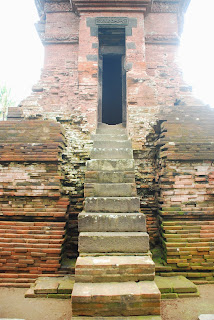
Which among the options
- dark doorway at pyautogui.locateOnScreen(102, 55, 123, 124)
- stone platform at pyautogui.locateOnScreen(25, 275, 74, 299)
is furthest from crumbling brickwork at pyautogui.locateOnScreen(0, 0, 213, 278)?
dark doorway at pyautogui.locateOnScreen(102, 55, 123, 124)

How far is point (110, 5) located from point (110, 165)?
15.2ft

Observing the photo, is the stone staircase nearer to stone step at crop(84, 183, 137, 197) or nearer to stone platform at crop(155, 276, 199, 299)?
stone step at crop(84, 183, 137, 197)

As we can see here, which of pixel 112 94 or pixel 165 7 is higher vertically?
pixel 165 7

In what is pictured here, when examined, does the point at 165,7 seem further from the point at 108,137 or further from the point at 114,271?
the point at 114,271

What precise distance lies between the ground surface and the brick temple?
479 mm

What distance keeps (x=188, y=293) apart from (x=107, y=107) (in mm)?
8922

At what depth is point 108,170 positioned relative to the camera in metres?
4.04

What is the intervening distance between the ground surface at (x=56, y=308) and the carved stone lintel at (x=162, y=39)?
6205 mm

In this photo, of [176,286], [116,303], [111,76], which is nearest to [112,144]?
[176,286]

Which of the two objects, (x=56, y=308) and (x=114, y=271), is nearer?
(x=114, y=271)

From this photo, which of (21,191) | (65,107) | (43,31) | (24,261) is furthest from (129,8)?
(24,261)

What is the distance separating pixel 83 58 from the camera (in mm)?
5625

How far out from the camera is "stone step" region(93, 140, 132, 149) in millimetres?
4734

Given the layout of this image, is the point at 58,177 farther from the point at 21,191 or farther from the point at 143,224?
the point at 143,224
